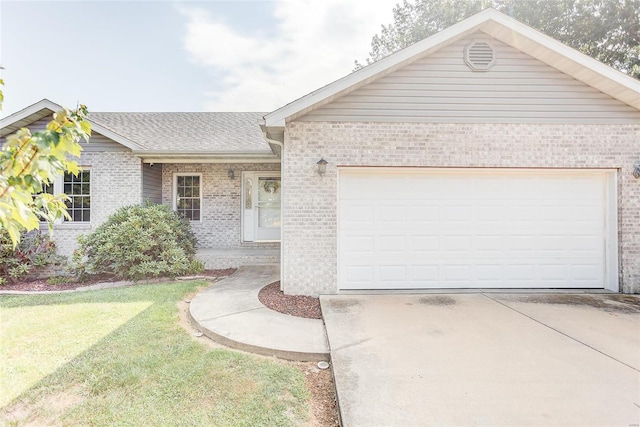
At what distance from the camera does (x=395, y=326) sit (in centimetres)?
438

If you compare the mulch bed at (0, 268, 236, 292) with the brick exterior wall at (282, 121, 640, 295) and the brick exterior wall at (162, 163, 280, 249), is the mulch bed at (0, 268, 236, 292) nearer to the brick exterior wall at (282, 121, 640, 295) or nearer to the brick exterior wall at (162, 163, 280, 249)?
the brick exterior wall at (162, 163, 280, 249)

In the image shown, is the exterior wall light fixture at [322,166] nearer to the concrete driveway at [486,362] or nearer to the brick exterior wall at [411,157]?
the brick exterior wall at [411,157]

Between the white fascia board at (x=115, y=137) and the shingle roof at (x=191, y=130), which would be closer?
the white fascia board at (x=115, y=137)

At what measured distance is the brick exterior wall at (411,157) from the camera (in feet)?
19.5

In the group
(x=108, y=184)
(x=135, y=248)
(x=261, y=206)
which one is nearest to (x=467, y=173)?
(x=261, y=206)

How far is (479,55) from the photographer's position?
19.8ft

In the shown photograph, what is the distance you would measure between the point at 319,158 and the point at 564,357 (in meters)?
4.51

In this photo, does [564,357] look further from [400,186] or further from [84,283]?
[84,283]

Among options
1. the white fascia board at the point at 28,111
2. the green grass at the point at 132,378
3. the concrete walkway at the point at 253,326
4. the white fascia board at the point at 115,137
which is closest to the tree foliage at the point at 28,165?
the green grass at the point at 132,378

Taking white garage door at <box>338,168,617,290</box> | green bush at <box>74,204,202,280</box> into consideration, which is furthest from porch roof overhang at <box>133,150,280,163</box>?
white garage door at <box>338,168,617,290</box>

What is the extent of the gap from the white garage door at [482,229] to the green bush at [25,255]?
7.99 m

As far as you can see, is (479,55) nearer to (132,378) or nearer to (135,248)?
(132,378)

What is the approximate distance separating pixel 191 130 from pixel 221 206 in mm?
2882

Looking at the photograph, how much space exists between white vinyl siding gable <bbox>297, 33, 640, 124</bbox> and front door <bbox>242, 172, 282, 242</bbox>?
5.27 meters
